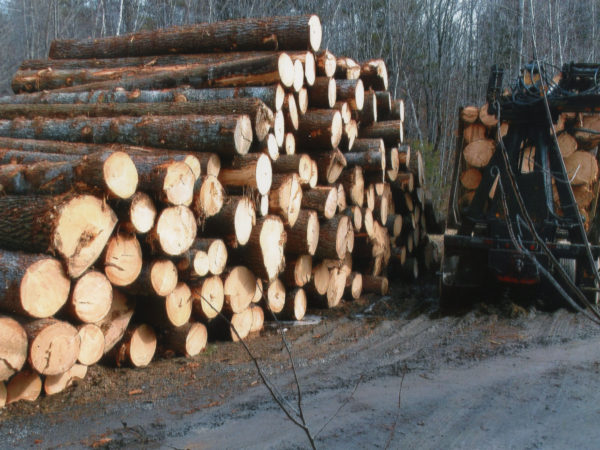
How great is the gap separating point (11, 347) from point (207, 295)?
5.65ft

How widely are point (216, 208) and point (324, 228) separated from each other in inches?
70.5

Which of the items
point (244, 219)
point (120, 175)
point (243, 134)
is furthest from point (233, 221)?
point (120, 175)

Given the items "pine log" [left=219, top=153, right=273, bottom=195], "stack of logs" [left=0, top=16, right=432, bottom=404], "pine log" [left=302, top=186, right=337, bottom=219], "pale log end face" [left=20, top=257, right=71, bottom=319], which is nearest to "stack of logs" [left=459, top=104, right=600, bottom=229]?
"stack of logs" [left=0, top=16, right=432, bottom=404]

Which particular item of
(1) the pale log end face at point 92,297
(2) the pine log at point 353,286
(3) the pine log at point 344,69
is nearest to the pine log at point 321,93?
(3) the pine log at point 344,69

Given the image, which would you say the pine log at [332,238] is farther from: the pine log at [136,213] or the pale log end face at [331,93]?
the pine log at [136,213]

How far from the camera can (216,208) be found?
4.77 m

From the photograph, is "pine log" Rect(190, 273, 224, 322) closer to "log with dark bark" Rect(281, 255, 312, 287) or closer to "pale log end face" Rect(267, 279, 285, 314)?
"pale log end face" Rect(267, 279, 285, 314)

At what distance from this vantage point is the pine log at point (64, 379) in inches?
151

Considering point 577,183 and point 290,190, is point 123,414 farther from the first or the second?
point 577,183

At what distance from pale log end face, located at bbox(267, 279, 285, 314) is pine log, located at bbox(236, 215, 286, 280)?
10.7 inches

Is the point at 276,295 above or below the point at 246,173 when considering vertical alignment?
below

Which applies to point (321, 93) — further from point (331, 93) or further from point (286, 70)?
point (286, 70)

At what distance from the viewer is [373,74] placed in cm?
826

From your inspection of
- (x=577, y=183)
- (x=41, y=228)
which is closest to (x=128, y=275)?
(x=41, y=228)
